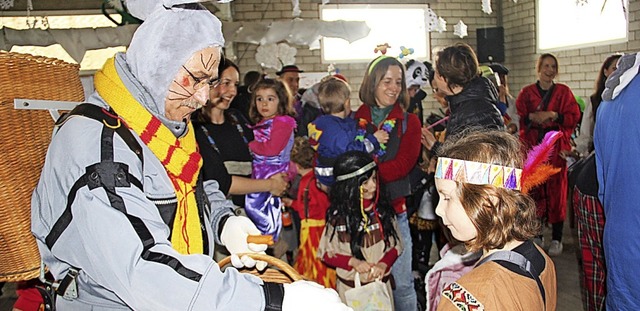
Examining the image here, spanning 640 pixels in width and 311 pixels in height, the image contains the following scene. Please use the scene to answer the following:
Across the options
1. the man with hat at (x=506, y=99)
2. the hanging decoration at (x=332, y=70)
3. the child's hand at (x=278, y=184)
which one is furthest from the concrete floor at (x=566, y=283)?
the hanging decoration at (x=332, y=70)

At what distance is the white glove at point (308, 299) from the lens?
1.24m

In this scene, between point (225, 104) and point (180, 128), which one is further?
point (225, 104)

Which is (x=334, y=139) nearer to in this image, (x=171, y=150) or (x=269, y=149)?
(x=269, y=149)

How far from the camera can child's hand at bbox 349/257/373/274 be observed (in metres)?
2.99

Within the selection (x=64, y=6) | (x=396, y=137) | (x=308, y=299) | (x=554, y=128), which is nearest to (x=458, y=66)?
(x=396, y=137)

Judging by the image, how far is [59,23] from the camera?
8047mm

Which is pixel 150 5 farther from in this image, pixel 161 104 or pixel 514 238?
pixel 514 238

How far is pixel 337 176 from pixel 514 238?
1635mm

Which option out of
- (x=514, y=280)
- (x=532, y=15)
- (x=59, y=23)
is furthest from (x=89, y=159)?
(x=532, y=15)

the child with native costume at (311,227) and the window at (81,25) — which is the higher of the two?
the window at (81,25)

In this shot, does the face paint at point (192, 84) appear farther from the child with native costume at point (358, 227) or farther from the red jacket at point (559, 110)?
the red jacket at point (559, 110)

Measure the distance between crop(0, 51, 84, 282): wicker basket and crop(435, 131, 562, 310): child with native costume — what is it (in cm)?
112

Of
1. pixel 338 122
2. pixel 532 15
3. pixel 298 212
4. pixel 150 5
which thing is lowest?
pixel 298 212

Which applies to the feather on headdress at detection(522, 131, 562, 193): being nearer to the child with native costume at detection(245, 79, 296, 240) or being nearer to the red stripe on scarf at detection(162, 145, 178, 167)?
the red stripe on scarf at detection(162, 145, 178, 167)
